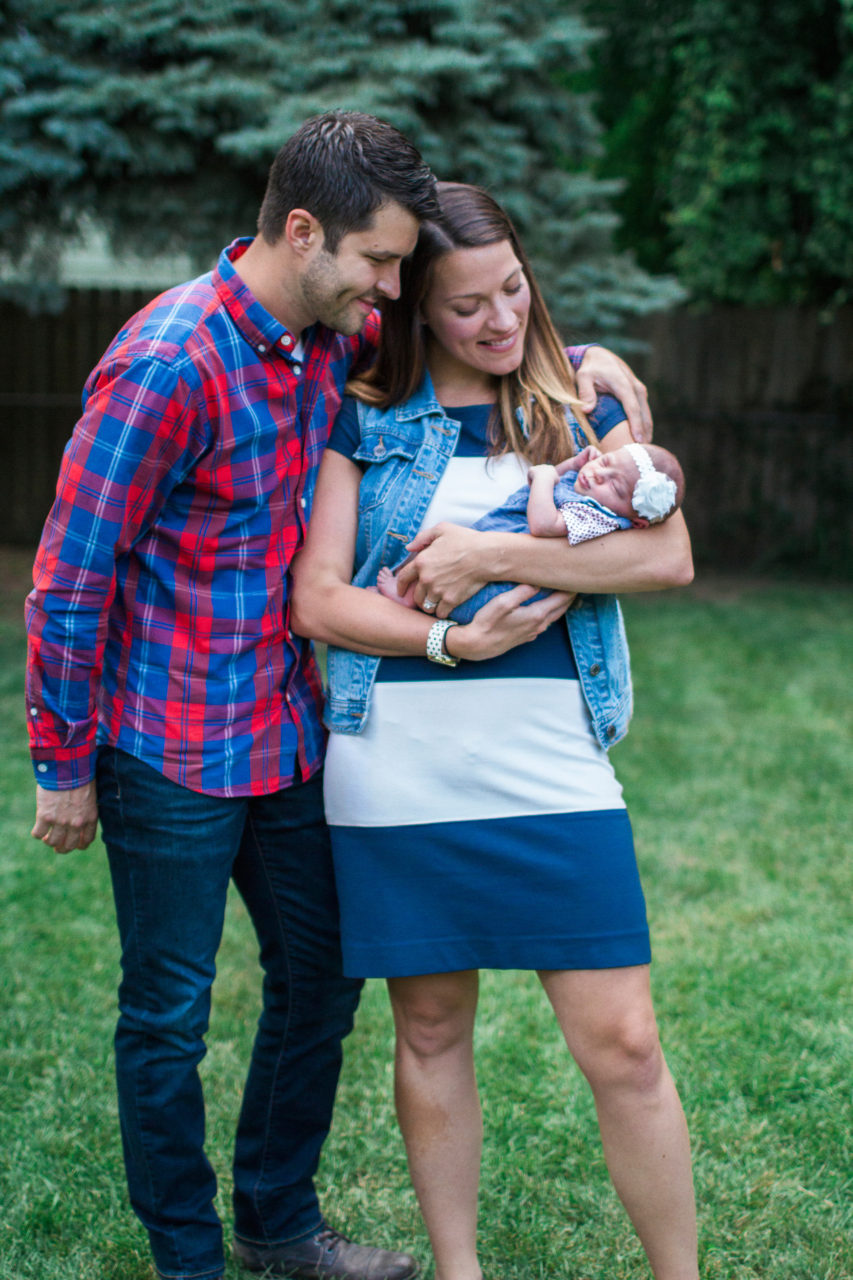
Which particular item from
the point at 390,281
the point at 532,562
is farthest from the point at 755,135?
the point at 532,562

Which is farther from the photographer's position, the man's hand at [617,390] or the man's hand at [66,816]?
the man's hand at [617,390]

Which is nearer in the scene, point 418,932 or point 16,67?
point 418,932

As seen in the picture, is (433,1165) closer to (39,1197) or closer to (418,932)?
(418,932)

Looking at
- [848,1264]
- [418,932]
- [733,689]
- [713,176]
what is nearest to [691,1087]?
[848,1264]

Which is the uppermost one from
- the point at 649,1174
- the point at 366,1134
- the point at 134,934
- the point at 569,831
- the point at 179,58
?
the point at 179,58

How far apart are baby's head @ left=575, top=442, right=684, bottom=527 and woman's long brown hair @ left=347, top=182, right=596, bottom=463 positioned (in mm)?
138

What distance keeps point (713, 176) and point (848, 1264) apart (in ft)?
30.4

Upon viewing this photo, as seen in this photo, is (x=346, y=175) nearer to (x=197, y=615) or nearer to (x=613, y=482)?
(x=613, y=482)

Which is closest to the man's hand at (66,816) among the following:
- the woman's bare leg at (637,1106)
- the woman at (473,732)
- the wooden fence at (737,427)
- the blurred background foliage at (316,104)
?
the woman at (473,732)

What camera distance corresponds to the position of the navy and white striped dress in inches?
80.7

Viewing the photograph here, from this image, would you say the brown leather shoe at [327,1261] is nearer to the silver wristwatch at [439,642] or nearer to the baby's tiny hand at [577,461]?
the silver wristwatch at [439,642]

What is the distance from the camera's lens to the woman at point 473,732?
6.70 ft

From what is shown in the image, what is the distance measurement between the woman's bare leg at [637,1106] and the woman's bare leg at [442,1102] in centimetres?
25

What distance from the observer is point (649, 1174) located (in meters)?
2.02
